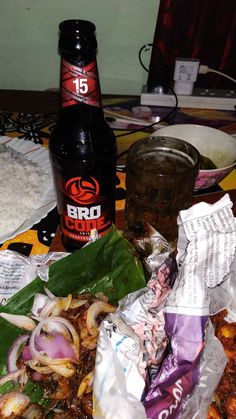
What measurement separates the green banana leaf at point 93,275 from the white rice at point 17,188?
21cm

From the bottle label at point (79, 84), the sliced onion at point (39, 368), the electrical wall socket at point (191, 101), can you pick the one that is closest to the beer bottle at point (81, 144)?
the bottle label at point (79, 84)

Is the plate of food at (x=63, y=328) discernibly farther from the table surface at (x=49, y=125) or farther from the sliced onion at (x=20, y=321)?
the table surface at (x=49, y=125)

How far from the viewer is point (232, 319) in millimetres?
533

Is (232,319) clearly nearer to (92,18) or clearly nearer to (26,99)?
(26,99)

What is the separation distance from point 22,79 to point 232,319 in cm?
131

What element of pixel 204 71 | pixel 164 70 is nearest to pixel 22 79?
pixel 164 70

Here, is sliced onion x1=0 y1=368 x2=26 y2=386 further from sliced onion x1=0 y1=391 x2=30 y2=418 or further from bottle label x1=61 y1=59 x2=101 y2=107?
bottle label x1=61 y1=59 x2=101 y2=107

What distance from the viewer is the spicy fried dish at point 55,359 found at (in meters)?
A: 0.50

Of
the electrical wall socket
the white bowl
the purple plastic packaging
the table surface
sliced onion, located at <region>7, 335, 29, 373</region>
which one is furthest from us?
the electrical wall socket

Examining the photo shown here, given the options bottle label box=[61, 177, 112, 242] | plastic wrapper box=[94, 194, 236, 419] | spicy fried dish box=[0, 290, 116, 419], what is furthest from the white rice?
plastic wrapper box=[94, 194, 236, 419]

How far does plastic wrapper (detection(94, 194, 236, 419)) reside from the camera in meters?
0.44

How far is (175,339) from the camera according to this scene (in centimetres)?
45

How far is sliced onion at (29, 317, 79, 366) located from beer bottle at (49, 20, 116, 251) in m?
0.17

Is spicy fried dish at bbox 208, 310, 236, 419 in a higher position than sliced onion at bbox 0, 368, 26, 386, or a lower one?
higher
